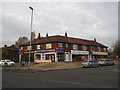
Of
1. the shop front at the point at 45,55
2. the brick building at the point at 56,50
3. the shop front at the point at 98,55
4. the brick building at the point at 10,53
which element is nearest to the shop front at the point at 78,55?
the brick building at the point at 56,50

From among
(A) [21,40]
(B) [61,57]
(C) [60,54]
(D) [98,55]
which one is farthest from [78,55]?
(A) [21,40]

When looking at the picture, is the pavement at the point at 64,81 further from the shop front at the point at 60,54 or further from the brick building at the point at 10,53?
the brick building at the point at 10,53

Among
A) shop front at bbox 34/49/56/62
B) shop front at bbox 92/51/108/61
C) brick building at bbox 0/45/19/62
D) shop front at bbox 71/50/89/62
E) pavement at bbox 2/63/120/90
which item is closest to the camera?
pavement at bbox 2/63/120/90

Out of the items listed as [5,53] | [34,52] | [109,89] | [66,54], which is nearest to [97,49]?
[66,54]

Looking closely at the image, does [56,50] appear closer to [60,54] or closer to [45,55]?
[60,54]

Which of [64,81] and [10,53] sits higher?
[10,53]

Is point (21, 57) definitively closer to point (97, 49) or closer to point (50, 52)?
point (50, 52)

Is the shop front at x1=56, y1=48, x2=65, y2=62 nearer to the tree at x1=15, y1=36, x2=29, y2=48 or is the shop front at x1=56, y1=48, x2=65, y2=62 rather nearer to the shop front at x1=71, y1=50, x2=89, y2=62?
the shop front at x1=71, y1=50, x2=89, y2=62

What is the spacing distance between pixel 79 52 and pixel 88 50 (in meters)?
5.13

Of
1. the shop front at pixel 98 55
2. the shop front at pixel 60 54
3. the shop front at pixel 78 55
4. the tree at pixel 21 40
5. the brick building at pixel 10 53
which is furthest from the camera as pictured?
the tree at pixel 21 40

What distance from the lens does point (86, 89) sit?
6.52 m

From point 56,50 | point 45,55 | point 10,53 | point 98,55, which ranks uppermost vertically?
point 56,50

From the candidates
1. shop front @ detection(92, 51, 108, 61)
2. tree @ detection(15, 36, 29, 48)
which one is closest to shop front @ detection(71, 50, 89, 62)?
shop front @ detection(92, 51, 108, 61)

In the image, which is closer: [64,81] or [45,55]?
[64,81]
